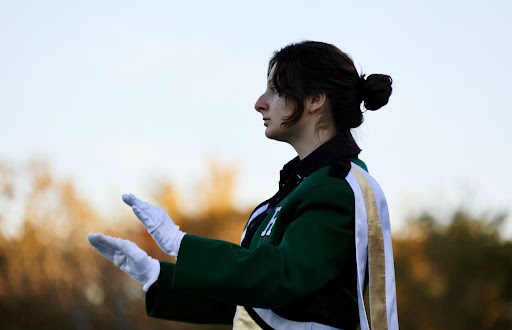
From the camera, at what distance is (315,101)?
94.4 inches

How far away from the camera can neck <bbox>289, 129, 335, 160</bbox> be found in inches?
94.5

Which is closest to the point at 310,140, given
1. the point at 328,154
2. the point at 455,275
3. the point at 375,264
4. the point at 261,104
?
the point at 328,154

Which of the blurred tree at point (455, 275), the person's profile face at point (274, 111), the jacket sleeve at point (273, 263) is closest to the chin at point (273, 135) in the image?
the person's profile face at point (274, 111)

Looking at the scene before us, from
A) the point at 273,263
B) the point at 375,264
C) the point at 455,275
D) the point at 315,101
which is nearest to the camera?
the point at 273,263

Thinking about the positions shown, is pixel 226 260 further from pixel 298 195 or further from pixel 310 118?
pixel 310 118

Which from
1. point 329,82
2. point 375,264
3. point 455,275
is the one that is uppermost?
point 329,82

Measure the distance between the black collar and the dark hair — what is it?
3.3 inches

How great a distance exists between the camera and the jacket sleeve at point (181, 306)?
243 cm

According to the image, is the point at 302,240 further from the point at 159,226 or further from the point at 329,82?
the point at 329,82

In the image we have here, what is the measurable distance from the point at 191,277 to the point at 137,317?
76.5ft

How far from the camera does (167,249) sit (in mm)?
1946

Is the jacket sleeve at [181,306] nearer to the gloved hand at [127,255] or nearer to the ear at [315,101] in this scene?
the gloved hand at [127,255]

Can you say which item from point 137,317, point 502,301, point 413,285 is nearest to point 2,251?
point 137,317

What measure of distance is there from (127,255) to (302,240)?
0.48m
